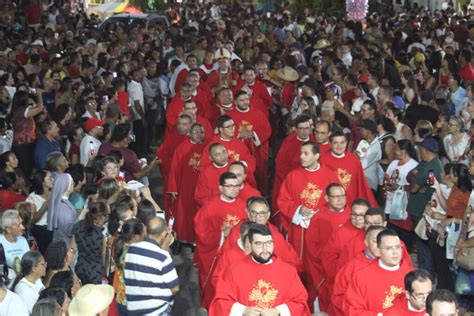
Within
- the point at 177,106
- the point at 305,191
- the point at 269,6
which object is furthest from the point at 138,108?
the point at 269,6

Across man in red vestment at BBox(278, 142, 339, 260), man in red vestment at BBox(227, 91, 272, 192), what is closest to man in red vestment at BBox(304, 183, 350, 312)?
man in red vestment at BBox(278, 142, 339, 260)

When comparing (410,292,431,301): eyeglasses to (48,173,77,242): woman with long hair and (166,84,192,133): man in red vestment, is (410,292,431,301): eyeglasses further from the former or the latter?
(166,84,192,133): man in red vestment

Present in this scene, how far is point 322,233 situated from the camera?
9.45 meters

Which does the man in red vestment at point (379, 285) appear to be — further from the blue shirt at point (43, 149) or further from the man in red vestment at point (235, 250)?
the blue shirt at point (43, 149)

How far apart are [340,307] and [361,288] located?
0.38 meters

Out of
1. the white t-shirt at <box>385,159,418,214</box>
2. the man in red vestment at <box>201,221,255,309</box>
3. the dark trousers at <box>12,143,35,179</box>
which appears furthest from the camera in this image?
the dark trousers at <box>12,143,35,179</box>

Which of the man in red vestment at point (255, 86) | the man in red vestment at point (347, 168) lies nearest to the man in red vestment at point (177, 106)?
the man in red vestment at point (255, 86)

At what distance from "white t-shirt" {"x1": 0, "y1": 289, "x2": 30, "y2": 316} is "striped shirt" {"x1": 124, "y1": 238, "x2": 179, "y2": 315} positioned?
0.92 meters

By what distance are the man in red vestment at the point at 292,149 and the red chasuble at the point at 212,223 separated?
2183 millimetres

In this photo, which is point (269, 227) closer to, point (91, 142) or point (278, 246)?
point (278, 246)

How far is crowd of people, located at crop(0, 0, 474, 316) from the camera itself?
25.3 feet

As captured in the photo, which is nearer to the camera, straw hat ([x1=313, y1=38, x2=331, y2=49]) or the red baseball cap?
the red baseball cap

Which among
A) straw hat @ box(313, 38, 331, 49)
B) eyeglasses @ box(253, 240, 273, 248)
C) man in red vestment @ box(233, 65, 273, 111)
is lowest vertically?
eyeglasses @ box(253, 240, 273, 248)

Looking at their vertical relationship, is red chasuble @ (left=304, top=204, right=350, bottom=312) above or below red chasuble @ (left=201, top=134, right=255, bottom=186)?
below
